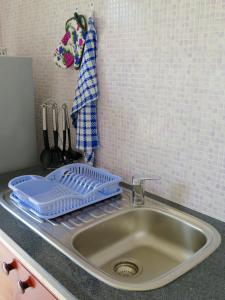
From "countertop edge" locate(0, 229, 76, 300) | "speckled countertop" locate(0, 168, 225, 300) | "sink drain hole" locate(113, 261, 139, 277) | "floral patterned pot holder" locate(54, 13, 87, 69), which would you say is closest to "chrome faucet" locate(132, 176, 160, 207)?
"sink drain hole" locate(113, 261, 139, 277)

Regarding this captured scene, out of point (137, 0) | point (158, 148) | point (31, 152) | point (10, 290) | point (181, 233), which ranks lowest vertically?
point (10, 290)

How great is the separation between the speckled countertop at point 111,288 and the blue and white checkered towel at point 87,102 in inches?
24.6

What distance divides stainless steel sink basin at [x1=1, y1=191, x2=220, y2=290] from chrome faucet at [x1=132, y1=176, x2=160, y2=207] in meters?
0.03

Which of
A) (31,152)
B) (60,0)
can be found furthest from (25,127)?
(60,0)

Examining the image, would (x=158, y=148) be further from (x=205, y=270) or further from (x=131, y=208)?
(x=205, y=270)

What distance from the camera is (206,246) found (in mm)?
1018

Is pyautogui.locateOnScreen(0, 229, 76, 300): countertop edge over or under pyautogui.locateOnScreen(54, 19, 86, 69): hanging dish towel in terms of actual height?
under

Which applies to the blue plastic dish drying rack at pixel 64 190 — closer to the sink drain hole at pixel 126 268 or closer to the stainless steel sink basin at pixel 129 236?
the stainless steel sink basin at pixel 129 236

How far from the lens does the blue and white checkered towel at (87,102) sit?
1490 mm

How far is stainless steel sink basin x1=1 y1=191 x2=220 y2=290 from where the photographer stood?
1114 millimetres

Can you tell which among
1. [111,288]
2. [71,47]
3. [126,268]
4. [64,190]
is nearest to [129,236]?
[126,268]

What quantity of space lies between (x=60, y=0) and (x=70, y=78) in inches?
15.7

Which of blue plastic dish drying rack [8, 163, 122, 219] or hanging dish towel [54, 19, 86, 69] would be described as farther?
hanging dish towel [54, 19, 86, 69]

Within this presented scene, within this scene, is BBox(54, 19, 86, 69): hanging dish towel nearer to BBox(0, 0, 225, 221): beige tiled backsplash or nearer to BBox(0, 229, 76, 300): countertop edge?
BBox(0, 0, 225, 221): beige tiled backsplash
